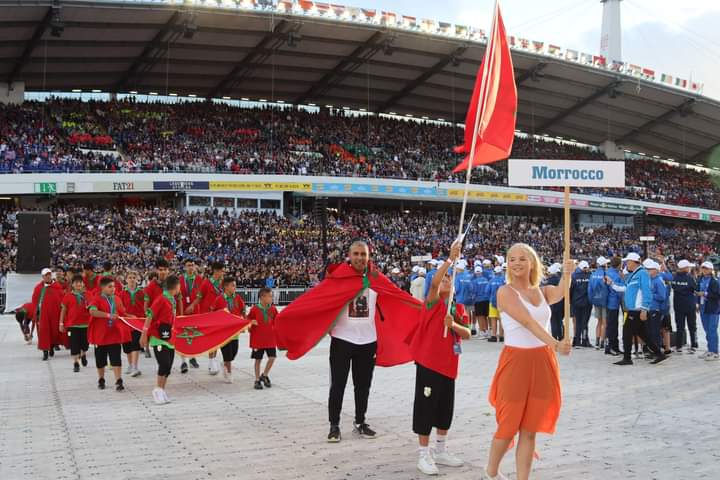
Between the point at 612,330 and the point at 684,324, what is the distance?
1421 mm

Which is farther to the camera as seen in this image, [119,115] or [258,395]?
[119,115]

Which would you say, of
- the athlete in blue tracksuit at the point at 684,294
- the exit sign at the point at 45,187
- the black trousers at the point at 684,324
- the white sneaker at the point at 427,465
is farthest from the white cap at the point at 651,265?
the exit sign at the point at 45,187

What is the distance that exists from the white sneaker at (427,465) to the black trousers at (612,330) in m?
8.47

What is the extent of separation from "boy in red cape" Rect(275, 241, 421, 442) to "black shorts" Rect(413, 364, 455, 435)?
3.57ft

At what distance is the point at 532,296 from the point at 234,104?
145 ft

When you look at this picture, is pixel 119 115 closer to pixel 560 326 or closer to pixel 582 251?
pixel 582 251

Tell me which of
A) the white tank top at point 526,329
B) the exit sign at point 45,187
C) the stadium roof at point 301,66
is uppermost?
the stadium roof at point 301,66

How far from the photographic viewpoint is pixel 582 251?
4459 cm

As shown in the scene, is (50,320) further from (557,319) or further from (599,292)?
(599,292)

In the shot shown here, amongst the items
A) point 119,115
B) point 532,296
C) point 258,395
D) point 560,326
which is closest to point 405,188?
point 119,115

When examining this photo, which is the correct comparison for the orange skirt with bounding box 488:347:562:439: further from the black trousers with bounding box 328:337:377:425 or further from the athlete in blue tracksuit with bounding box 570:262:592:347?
the athlete in blue tracksuit with bounding box 570:262:592:347

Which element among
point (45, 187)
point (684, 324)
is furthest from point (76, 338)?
point (45, 187)

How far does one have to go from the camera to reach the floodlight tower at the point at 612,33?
58.5m

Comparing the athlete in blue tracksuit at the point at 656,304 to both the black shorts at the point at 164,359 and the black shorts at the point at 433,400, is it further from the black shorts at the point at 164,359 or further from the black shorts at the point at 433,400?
the black shorts at the point at 164,359
